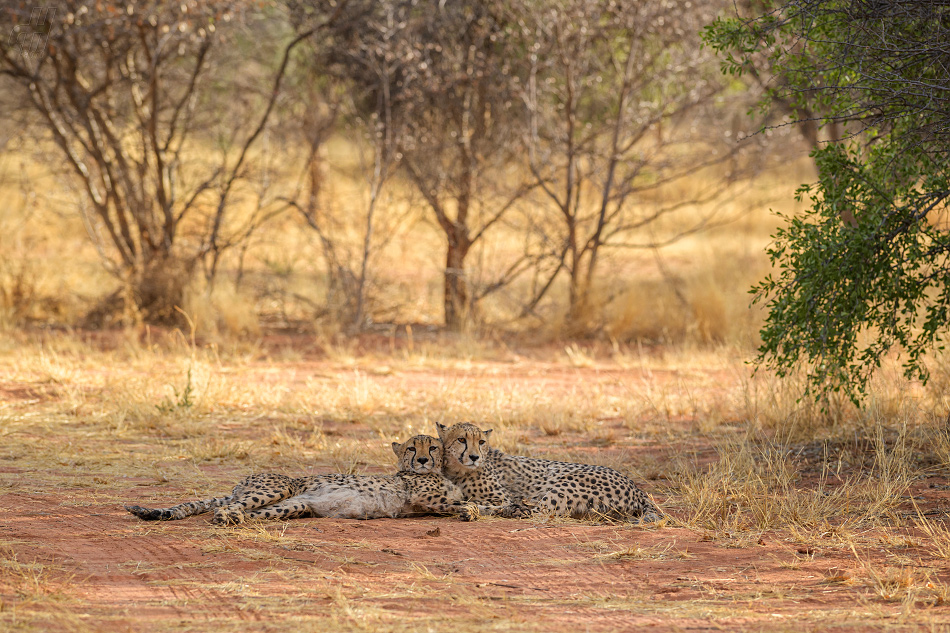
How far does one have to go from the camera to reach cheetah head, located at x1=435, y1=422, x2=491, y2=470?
557 cm

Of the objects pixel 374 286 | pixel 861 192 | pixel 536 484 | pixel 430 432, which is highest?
pixel 861 192

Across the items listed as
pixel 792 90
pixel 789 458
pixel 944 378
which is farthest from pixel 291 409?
pixel 944 378

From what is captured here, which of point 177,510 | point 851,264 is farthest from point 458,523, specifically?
point 851,264

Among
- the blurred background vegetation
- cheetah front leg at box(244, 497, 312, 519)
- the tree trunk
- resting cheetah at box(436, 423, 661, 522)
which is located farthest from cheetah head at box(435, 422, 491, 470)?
the tree trunk

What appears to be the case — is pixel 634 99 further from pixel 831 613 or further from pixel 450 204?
pixel 831 613

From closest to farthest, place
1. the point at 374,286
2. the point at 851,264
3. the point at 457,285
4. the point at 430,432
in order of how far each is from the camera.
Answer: the point at 851,264 → the point at 430,432 → the point at 457,285 → the point at 374,286

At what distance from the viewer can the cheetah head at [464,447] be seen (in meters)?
5.57

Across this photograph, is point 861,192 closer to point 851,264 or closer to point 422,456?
point 851,264

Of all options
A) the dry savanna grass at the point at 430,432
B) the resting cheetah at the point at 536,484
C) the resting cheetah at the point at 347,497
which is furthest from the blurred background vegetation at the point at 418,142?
the resting cheetah at the point at 347,497

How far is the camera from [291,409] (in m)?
8.48

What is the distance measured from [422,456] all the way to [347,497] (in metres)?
0.52

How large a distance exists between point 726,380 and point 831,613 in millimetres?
6252

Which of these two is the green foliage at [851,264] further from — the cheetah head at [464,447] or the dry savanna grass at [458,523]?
the cheetah head at [464,447]

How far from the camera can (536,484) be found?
18.5 ft
